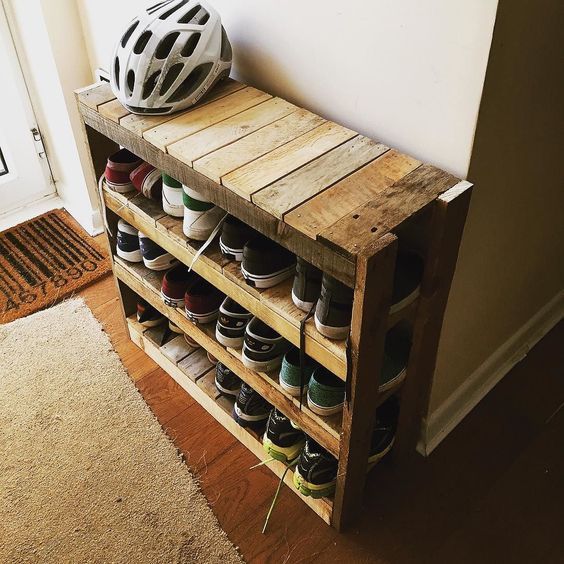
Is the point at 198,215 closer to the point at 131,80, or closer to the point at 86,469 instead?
the point at 131,80

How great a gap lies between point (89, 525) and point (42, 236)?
3.68ft

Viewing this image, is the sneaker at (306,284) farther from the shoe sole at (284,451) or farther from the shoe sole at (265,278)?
the shoe sole at (284,451)

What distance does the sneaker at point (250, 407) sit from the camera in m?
1.48

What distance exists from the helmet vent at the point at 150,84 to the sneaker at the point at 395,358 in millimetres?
669

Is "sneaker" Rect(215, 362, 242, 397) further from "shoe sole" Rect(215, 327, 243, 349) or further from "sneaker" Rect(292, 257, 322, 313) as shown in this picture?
"sneaker" Rect(292, 257, 322, 313)

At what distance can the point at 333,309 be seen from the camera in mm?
1076

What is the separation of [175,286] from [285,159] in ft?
1.66

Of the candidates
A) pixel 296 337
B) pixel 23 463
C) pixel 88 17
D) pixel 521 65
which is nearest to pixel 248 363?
pixel 296 337

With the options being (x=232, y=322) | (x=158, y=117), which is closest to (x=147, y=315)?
(x=232, y=322)

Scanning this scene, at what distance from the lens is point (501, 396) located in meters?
1.68

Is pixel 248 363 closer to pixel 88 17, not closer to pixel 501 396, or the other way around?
pixel 501 396

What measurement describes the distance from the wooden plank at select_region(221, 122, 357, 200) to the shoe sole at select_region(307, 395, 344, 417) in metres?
0.44

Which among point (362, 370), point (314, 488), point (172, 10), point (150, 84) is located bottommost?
point (314, 488)

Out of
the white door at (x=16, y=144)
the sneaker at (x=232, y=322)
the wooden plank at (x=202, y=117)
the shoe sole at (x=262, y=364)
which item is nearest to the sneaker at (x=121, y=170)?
the wooden plank at (x=202, y=117)
